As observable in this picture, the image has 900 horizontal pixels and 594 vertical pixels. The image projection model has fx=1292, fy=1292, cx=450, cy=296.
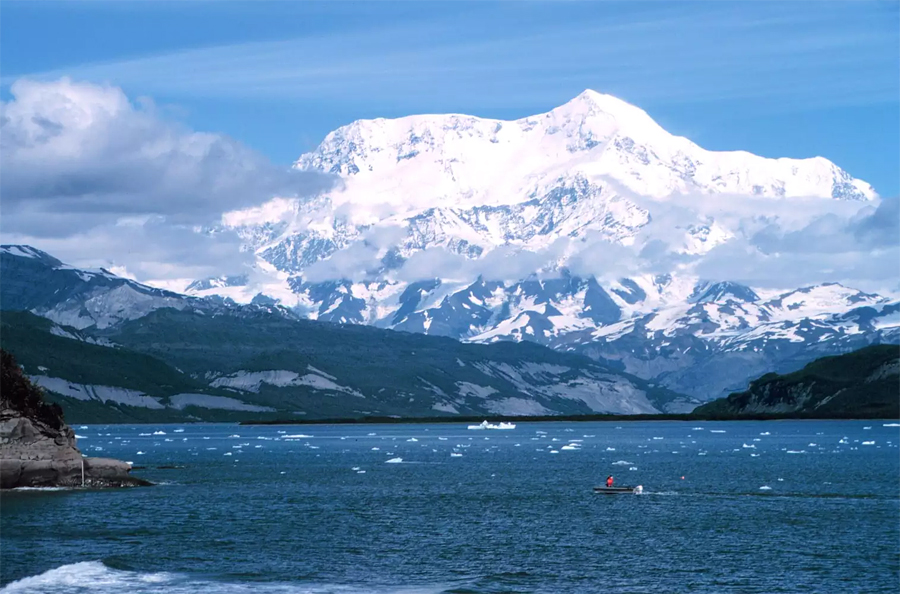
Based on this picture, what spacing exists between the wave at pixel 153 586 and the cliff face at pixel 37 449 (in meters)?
52.5

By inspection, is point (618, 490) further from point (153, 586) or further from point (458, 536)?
point (153, 586)

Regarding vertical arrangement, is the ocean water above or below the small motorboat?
below

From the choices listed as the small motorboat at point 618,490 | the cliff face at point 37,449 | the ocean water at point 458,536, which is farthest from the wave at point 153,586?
the small motorboat at point 618,490

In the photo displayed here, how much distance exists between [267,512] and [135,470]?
63482mm

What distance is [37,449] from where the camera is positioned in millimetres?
131250

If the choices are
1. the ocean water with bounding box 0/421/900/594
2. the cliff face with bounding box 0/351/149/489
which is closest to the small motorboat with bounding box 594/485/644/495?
the ocean water with bounding box 0/421/900/594

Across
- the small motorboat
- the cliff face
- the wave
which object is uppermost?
the cliff face

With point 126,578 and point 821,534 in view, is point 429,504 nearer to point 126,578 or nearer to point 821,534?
point 821,534

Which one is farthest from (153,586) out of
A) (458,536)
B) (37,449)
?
(37,449)

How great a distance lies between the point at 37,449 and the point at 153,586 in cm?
6163

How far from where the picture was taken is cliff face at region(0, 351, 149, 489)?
128125mm

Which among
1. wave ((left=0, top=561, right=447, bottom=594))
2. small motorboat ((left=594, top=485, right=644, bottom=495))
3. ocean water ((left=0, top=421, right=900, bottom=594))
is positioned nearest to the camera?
wave ((left=0, top=561, right=447, bottom=594))

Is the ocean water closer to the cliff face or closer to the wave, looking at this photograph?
the wave

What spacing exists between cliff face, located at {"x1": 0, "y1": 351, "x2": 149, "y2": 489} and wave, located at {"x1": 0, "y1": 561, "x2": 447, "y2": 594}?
172 feet
